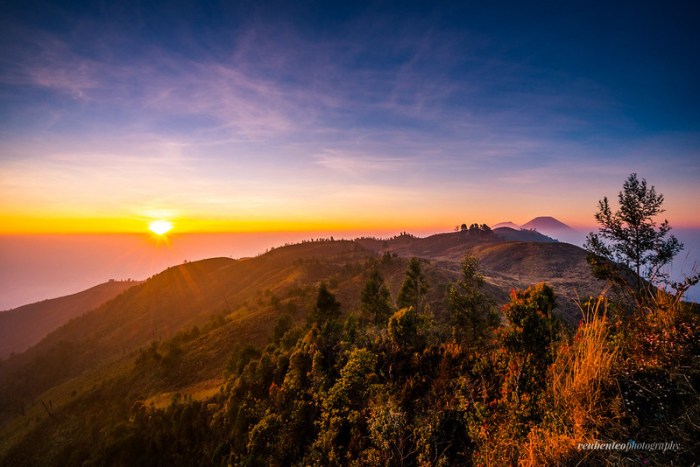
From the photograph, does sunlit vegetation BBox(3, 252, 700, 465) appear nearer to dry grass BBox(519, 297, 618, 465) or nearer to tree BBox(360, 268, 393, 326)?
dry grass BBox(519, 297, 618, 465)

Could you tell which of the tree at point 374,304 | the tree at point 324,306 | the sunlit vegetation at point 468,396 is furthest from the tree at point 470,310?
the tree at point 324,306

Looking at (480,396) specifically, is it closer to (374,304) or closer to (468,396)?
(468,396)

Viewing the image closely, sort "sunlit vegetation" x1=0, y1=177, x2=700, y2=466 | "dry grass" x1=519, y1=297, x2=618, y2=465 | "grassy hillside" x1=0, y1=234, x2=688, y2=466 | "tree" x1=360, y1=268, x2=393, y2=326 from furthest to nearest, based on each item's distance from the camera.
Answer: "tree" x1=360, y1=268, x2=393, y2=326 < "grassy hillside" x1=0, y1=234, x2=688, y2=466 < "sunlit vegetation" x1=0, y1=177, x2=700, y2=466 < "dry grass" x1=519, y1=297, x2=618, y2=465

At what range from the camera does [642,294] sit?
7656 millimetres

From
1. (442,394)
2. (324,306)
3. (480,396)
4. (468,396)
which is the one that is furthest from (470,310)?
(480,396)

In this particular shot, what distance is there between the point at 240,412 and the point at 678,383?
18.9 meters

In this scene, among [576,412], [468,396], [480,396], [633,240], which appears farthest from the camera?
[633,240]

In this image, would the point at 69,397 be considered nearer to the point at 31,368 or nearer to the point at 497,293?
the point at 31,368

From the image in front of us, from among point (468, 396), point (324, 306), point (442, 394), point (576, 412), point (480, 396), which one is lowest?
point (324, 306)

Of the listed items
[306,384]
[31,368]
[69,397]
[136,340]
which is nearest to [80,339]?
[31,368]

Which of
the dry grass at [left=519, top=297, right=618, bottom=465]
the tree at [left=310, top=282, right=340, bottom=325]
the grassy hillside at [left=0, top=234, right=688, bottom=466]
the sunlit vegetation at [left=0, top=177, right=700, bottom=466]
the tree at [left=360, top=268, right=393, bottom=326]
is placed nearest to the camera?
the dry grass at [left=519, top=297, right=618, bottom=465]

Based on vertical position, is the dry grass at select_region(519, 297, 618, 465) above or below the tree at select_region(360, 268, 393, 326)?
Result: above

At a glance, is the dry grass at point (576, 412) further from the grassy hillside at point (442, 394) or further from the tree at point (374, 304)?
the tree at point (374, 304)

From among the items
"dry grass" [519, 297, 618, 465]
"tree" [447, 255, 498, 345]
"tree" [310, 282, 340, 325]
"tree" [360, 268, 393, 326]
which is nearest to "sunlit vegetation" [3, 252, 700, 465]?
"dry grass" [519, 297, 618, 465]
